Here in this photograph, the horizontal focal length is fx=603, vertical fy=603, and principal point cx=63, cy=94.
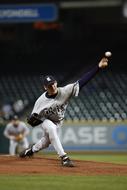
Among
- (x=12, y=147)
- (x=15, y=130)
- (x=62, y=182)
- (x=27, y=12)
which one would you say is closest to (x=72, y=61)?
(x=27, y=12)

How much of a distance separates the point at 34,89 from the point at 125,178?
1536 centimetres

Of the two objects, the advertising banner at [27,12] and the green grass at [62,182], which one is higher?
the advertising banner at [27,12]

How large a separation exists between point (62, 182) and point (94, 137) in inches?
505

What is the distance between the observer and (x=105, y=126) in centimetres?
2131

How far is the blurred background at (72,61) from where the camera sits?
21.2 metres

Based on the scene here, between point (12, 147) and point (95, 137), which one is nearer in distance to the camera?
point (12, 147)

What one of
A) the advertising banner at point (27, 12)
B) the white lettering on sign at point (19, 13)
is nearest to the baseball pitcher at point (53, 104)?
the advertising banner at point (27, 12)

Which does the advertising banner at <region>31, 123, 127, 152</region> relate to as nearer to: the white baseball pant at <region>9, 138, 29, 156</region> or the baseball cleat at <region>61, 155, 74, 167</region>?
the white baseball pant at <region>9, 138, 29, 156</region>

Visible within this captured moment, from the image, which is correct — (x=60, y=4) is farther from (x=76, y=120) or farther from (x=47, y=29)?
(x=47, y=29)

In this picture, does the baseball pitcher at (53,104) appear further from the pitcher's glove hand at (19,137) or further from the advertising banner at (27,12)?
the advertising banner at (27,12)

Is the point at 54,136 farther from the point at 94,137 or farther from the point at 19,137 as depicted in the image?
the point at 94,137

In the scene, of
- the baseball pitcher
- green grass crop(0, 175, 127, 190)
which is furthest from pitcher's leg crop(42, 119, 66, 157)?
green grass crop(0, 175, 127, 190)

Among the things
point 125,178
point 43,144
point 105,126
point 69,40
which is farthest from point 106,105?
point 125,178

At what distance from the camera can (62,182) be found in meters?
8.46
